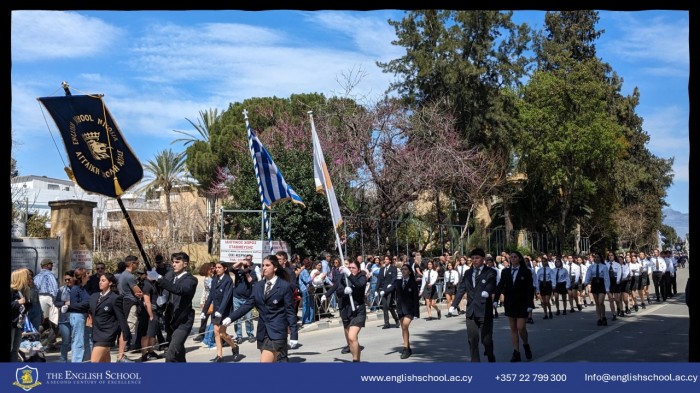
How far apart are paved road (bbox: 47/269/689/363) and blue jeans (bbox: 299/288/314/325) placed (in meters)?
0.42

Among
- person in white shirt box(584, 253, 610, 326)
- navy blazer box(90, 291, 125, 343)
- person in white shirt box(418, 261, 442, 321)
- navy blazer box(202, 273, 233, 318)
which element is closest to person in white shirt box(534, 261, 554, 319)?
person in white shirt box(584, 253, 610, 326)

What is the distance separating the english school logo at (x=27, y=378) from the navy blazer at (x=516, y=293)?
6.98 m

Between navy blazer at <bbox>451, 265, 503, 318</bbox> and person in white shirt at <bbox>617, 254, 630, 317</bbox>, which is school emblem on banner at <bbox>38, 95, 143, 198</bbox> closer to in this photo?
navy blazer at <bbox>451, 265, 503, 318</bbox>

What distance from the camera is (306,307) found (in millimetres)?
18969

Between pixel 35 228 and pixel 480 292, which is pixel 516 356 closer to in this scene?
pixel 480 292

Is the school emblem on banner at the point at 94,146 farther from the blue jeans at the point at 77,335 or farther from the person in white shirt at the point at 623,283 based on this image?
the person in white shirt at the point at 623,283

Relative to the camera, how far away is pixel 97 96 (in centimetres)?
1305

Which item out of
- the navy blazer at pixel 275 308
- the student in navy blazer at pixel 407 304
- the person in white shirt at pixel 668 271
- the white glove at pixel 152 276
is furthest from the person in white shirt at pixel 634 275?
the navy blazer at pixel 275 308

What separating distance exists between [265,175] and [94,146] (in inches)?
189

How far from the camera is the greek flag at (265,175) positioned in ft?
56.2

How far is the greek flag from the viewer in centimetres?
1712

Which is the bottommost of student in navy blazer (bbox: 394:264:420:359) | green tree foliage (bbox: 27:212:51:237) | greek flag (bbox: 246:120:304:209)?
student in navy blazer (bbox: 394:264:420:359)

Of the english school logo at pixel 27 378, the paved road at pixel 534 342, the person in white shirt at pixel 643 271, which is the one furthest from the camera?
the person in white shirt at pixel 643 271
